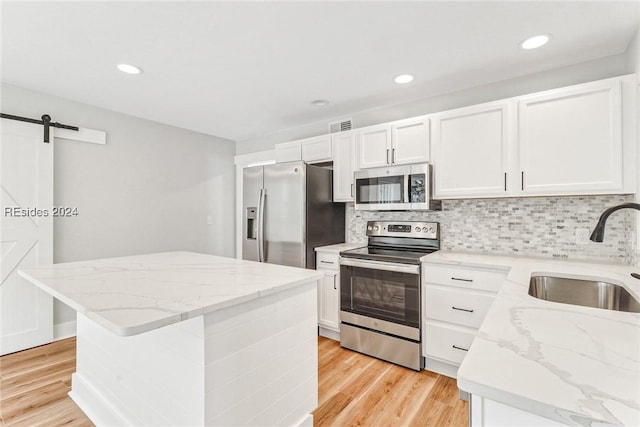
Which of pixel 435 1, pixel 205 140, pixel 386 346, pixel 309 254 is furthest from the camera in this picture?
pixel 205 140

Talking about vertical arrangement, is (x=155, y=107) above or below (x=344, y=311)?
above

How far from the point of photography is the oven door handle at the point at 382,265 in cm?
239

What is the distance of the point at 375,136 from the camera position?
293 cm

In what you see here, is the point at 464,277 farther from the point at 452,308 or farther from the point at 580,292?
the point at 580,292

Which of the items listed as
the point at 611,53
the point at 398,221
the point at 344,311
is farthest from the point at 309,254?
the point at 611,53

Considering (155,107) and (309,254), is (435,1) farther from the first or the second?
(155,107)

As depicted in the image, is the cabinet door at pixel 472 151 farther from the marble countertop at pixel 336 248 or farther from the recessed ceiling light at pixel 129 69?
the recessed ceiling light at pixel 129 69

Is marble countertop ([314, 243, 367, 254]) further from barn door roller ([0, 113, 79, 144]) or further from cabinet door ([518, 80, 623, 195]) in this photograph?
barn door roller ([0, 113, 79, 144])

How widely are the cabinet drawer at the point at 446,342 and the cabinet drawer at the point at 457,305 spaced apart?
73mm

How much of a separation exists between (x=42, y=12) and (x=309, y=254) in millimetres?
2508

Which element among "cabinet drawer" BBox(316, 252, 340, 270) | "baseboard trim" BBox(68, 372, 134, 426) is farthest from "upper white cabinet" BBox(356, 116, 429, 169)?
"baseboard trim" BBox(68, 372, 134, 426)

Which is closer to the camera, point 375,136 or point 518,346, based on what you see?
point 518,346

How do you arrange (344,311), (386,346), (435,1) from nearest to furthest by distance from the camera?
(435,1) → (386,346) → (344,311)

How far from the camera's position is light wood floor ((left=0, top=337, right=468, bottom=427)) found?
1844mm
